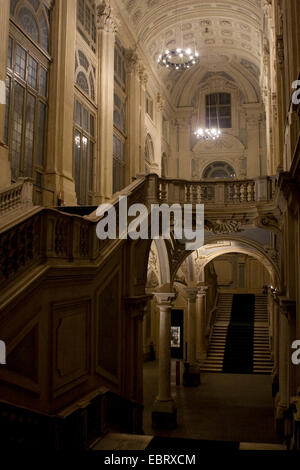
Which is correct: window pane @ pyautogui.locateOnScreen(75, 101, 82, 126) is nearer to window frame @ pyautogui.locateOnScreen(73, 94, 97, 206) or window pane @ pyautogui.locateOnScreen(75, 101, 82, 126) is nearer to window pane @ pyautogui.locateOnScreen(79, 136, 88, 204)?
window frame @ pyautogui.locateOnScreen(73, 94, 97, 206)

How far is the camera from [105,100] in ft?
57.0

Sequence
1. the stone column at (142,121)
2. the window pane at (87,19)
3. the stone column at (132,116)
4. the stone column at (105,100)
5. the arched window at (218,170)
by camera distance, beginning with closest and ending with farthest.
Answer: the window pane at (87,19), the stone column at (105,100), the stone column at (132,116), the stone column at (142,121), the arched window at (218,170)

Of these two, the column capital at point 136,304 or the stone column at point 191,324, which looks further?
the stone column at point 191,324

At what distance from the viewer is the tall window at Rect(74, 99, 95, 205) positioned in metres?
15.5

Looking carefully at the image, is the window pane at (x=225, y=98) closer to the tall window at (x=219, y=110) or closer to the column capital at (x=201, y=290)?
the tall window at (x=219, y=110)

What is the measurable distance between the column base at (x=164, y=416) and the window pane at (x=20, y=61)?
10.4 metres

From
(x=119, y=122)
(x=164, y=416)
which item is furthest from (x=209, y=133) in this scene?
(x=164, y=416)

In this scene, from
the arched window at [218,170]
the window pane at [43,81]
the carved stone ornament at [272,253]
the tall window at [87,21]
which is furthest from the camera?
the arched window at [218,170]

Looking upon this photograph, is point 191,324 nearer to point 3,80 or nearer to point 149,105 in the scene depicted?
point 149,105

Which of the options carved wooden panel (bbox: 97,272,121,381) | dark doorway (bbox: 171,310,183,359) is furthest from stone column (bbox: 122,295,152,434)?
dark doorway (bbox: 171,310,183,359)

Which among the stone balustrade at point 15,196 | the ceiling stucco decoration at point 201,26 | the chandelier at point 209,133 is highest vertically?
the ceiling stucco decoration at point 201,26

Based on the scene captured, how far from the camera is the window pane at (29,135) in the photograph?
1237 cm

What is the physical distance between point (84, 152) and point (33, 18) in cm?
467

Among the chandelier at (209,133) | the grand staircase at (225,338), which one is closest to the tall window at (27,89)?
the grand staircase at (225,338)
